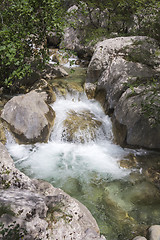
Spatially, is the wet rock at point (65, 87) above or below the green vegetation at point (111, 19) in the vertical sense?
below

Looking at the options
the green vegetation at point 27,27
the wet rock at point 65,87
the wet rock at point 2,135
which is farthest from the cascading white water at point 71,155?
the green vegetation at point 27,27

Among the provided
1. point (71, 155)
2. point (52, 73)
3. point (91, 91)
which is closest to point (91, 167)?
point (71, 155)

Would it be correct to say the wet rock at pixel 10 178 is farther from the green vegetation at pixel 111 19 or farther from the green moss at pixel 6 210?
the green vegetation at pixel 111 19

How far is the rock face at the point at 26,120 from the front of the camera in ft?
23.9

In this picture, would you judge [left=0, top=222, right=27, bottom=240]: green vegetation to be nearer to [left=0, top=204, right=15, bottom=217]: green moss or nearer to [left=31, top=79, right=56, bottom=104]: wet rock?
[left=0, top=204, right=15, bottom=217]: green moss

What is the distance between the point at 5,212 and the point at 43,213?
575mm

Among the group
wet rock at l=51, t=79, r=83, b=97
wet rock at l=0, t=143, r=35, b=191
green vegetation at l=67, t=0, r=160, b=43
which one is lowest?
wet rock at l=0, t=143, r=35, b=191

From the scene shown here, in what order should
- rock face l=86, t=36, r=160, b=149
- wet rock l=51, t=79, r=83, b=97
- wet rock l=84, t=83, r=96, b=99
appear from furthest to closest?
wet rock l=84, t=83, r=96, b=99
wet rock l=51, t=79, r=83, b=97
rock face l=86, t=36, r=160, b=149

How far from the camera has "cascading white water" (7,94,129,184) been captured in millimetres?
6227

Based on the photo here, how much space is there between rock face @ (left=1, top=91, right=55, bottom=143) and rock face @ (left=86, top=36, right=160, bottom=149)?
118 inches

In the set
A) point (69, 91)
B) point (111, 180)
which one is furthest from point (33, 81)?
point (111, 180)

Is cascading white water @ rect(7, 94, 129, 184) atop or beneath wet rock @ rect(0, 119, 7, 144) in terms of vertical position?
beneath

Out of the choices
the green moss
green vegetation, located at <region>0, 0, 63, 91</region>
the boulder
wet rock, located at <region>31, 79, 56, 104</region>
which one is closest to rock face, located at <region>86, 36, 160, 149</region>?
wet rock, located at <region>31, 79, 56, 104</region>

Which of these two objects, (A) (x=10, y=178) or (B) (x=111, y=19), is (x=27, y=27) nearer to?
(A) (x=10, y=178)
